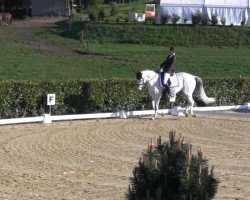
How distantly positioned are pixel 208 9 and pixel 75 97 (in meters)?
32.1

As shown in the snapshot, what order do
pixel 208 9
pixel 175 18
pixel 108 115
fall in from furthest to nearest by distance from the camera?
pixel 208 9 → pixel 175 18 → pixel 108 115

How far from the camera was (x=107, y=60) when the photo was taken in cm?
3606

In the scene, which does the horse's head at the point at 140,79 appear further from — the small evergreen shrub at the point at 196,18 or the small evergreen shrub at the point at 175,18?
the small evergreen shrub at the point at 175,18

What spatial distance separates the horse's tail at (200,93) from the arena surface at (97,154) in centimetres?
86

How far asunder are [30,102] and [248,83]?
8479 millimetres

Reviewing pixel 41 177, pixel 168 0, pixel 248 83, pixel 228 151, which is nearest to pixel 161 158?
pixel 41 177

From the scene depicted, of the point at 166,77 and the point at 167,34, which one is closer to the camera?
the point at 166,77

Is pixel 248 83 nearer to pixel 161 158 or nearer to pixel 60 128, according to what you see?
pixel 60 128

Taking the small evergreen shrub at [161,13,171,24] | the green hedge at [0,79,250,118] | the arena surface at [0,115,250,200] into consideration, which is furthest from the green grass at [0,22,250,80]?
the arena surface at [0,115,250,200]

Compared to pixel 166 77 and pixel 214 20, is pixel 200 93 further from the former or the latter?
pixel 214 20

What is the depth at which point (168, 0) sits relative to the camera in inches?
2057

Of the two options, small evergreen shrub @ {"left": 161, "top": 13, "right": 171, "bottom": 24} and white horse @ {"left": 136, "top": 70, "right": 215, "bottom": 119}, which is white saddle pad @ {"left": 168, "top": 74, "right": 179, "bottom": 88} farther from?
small evergreen shrub @ {"left": 161, "top": 13, "right": 171, "bottom": 24}

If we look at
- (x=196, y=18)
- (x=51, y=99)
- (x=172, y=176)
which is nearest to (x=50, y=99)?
(x=51, y=99)

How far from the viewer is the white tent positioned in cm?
5091
